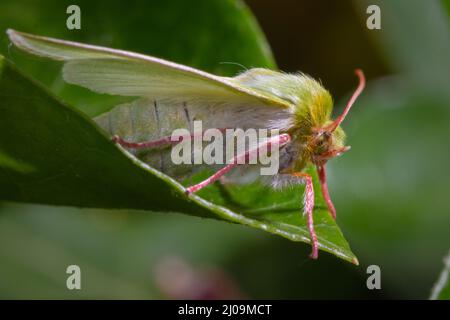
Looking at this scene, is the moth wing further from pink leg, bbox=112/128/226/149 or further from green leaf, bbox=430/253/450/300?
green leaf, bbox=430/253/450/300

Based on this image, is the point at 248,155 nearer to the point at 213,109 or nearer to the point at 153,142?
the point at 213,109

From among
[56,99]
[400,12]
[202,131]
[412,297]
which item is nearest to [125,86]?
[202,131]

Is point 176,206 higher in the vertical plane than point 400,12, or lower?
lower

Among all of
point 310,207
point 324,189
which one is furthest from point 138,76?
point 324,189

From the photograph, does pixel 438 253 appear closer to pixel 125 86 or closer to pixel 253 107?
pixel 253 107

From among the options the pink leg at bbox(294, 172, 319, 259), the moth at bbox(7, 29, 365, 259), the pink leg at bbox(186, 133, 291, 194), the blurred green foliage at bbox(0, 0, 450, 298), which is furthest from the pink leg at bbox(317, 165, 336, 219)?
the blurred green foliage at bbox(0, 0, 450, 298)
